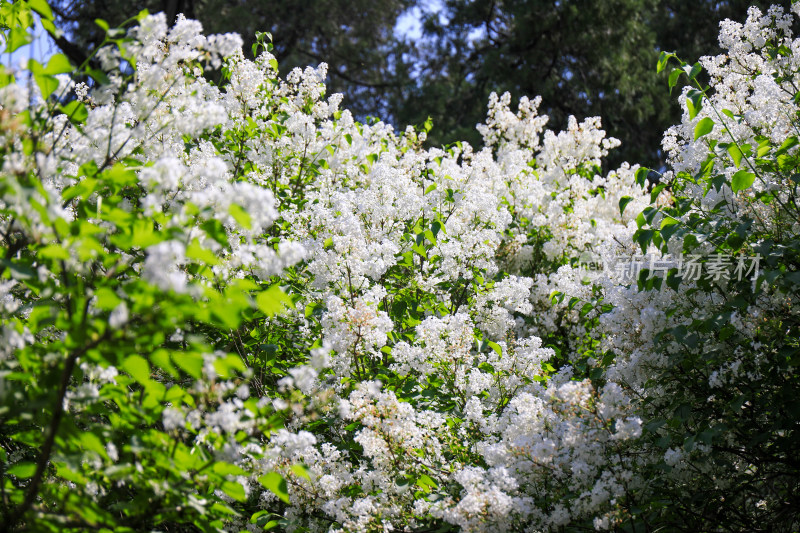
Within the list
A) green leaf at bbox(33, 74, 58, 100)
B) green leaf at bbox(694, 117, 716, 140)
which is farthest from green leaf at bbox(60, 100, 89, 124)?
green leaf at bbox(694, 117, 716, 140)

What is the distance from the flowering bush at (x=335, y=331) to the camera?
7.23 ft

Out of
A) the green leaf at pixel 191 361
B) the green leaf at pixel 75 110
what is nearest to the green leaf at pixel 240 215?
the green leaf at pixel 191 361

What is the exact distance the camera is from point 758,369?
133 inches

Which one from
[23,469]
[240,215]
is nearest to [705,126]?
[240,215]

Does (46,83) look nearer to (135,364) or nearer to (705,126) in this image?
(135,364)

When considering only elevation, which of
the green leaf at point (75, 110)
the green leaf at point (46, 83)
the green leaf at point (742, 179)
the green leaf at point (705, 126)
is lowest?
the green leaf at point (46, 83)

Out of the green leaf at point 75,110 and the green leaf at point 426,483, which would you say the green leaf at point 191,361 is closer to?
the green leaf at point 75,110

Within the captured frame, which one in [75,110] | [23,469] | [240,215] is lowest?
[23,469]

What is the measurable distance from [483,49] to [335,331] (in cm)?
1286

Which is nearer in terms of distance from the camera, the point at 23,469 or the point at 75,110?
the point at 23,469

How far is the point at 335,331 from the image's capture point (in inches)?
147

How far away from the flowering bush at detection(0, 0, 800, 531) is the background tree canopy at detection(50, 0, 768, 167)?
8.59 m

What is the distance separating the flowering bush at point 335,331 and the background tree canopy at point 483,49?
28.2ft

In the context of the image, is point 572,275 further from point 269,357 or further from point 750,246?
point 269,357
